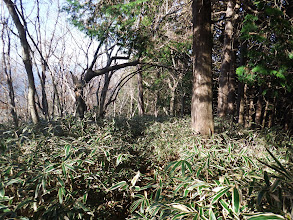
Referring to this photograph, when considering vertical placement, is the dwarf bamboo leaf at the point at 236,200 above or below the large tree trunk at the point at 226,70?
below

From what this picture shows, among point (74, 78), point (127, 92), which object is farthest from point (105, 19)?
point (127, 92)

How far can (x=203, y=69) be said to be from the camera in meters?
3.21

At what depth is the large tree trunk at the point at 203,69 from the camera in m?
3.18

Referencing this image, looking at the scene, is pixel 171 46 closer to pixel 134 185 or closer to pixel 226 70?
pixel 226 70

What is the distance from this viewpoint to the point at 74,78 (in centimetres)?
449

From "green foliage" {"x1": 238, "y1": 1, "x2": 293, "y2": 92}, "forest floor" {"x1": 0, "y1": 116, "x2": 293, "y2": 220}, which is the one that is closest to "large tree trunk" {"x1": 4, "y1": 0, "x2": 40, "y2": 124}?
"forest floor" {"x1": 0, "y1": 116, "x2": 293, "y2": 220}

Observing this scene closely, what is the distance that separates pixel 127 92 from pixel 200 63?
691 inches

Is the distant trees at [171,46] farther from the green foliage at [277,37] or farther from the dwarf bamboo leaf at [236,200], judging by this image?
the dwarf bamboo leaf at [236,200]

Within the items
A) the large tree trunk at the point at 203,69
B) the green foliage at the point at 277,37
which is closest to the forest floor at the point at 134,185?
the large tree trunk at the point at 203,69

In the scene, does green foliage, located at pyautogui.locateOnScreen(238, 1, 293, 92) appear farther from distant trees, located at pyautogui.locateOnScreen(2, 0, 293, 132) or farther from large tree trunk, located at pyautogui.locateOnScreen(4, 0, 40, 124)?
large tree trunk, located at pyautogui.locateOnScreen(4, 0, 40, 124)

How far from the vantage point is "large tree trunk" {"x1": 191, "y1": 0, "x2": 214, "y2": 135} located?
10.4 feet

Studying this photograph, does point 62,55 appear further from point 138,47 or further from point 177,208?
point 177,208

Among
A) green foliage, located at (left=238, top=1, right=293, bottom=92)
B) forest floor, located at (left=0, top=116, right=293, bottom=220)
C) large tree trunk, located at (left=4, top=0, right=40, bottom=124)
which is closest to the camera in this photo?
forest floor, located at (left=0, top=116, right=293, bottom=220)

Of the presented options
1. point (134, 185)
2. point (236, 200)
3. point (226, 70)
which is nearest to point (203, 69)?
point (134, 185)
